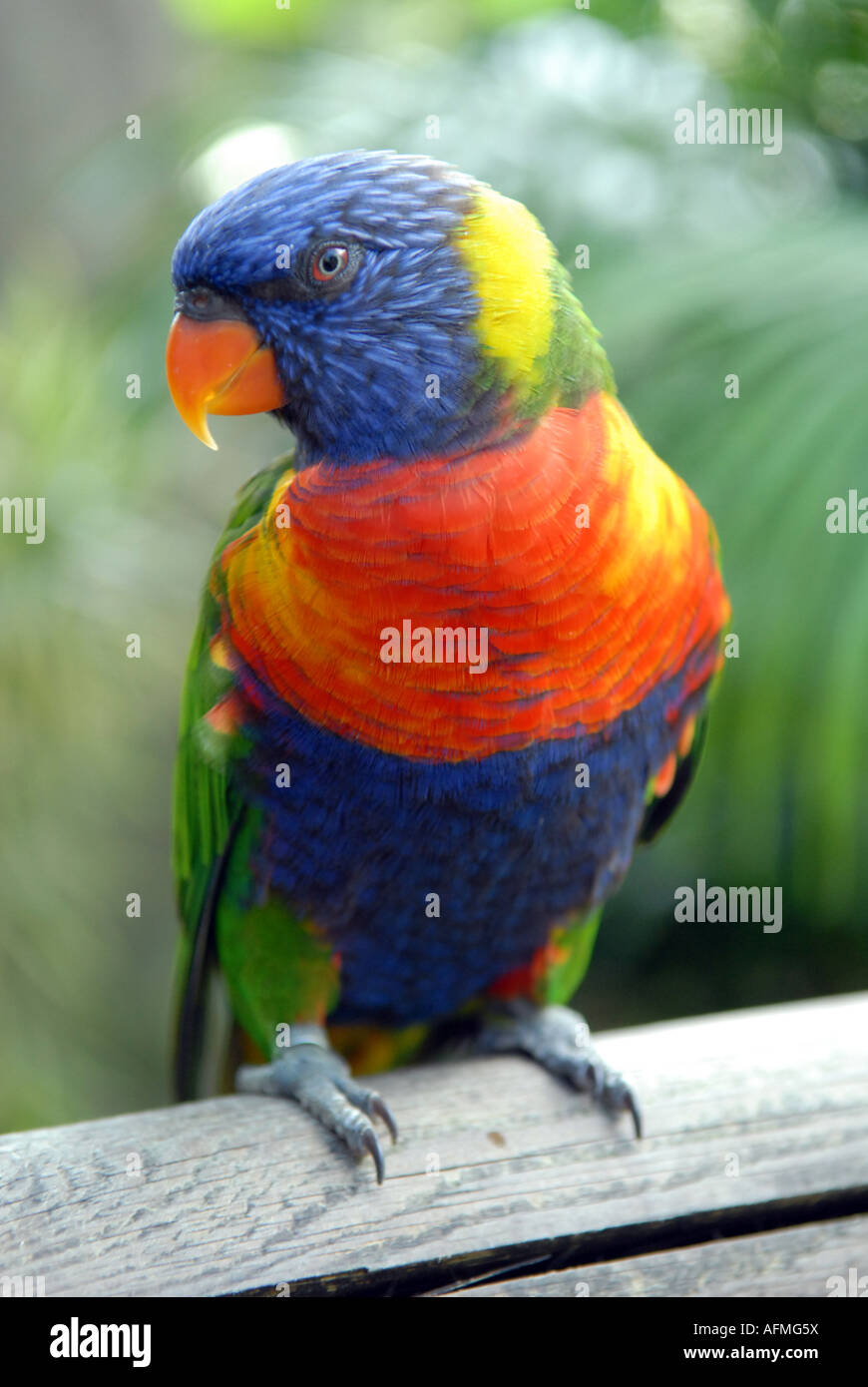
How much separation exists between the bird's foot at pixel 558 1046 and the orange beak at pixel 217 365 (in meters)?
1.01

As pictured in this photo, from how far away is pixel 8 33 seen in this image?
13.6ft

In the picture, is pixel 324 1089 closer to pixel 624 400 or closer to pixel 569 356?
pixel 569 356

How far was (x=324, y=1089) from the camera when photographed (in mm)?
1590

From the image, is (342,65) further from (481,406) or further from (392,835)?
(392,835)

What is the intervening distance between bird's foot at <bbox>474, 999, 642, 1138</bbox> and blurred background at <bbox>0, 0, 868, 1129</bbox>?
0.79 meters

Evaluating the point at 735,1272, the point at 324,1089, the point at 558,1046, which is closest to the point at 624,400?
the point at 558,1046

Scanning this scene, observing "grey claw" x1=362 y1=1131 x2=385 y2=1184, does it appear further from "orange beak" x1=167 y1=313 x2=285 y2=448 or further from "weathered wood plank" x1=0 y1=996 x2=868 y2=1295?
"orange beak" x1=167 y1=313 x2=285 y2=448

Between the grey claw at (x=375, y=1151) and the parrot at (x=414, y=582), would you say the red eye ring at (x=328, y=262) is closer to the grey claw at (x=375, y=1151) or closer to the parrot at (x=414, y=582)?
the parrot at (x=414, y=582)

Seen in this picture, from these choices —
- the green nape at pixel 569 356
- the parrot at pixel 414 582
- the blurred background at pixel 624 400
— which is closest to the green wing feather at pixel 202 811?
the parrot at pixel 414 582

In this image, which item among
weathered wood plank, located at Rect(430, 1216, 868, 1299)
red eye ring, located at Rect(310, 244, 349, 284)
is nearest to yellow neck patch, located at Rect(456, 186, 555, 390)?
red eye ring, located at Rect(310, 244, 349, 284)

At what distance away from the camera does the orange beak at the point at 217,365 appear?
1.41 metres

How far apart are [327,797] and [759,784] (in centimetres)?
120

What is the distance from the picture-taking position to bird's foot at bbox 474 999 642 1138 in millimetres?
1618

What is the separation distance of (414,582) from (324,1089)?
72cm
